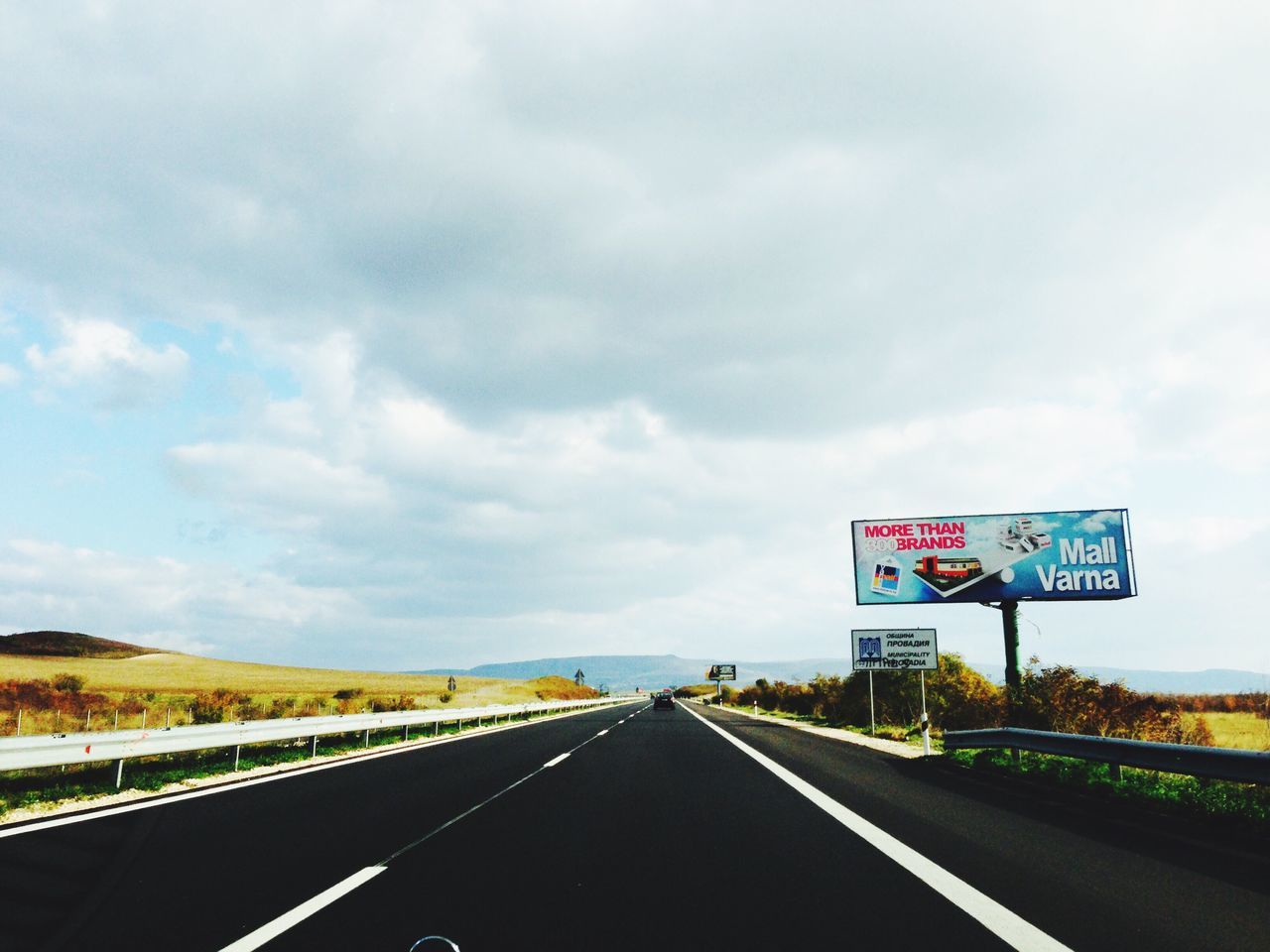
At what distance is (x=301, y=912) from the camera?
4.86 m

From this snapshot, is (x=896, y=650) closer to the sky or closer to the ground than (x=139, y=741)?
closer to the sky

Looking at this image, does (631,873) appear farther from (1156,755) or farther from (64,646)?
(64,646)

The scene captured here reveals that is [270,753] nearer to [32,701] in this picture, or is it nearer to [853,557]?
[853,557]

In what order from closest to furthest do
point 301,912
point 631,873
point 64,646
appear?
point 301,912, point 631,873, point 64,646

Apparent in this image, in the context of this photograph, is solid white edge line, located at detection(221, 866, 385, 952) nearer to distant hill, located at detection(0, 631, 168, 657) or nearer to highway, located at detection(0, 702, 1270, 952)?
highway, located at detection(0, 702, 1270, 952)

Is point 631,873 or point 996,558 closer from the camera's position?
point 631,873

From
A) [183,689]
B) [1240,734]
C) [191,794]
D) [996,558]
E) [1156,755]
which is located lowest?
[183,689]

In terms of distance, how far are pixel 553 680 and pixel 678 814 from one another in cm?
12382

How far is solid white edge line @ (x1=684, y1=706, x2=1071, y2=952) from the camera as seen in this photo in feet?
14.0

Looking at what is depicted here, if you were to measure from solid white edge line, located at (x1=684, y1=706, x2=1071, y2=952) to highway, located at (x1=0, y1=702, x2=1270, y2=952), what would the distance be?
0.09 feet

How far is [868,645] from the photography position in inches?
1096

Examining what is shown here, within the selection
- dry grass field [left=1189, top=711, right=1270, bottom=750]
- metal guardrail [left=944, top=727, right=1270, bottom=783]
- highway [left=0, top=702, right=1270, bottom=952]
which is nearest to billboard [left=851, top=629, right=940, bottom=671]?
dry grass field [left=1189, top=711, right=1270, bottom=750]

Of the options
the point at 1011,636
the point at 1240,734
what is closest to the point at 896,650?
the point at 1011,636

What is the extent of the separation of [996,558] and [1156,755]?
23.7 metres
